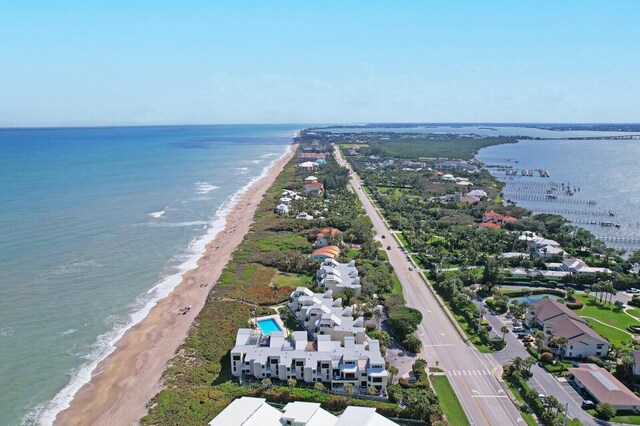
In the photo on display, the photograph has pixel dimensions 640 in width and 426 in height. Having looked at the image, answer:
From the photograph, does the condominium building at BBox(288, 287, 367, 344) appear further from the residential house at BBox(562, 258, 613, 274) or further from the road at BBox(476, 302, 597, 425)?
the residential house at BBox(562, 258, 613, 274)

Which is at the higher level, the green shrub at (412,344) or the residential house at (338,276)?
the residential house at (338,276)

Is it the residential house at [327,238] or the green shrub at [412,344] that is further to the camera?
the residential house at [327,238]

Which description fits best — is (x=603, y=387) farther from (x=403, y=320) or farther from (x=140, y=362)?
(x=140, y=362)

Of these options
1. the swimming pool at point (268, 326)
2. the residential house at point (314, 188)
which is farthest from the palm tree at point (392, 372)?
the residential house at point (314, 188)

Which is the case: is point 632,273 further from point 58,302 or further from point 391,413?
point 58,302

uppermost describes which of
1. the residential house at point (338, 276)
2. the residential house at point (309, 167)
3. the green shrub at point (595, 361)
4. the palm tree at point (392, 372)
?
the residential house at point (309, 167)

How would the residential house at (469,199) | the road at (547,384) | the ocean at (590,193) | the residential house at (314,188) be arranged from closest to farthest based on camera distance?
the road at (547,384), the ocean at (590,193), the residential house at (469,199), the residential house at (314,188)

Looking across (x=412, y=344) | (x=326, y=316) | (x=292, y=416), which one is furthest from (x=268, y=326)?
(x=292, y=416)

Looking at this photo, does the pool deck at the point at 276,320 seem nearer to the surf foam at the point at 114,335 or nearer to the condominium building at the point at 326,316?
the condominium building at the point at 326,316
